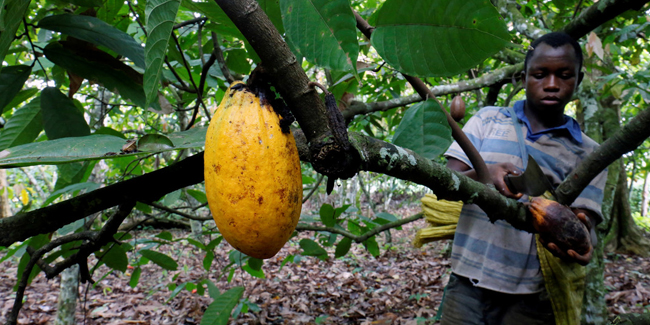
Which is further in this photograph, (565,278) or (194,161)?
(565,278)

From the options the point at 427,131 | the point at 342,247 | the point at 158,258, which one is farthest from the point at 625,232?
the point at 158,258

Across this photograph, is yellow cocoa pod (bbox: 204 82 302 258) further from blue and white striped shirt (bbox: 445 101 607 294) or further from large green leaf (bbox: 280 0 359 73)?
blue and white striped shirt (bbox: 445 101 607 294)

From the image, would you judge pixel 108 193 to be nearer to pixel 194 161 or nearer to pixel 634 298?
pixel 194 161

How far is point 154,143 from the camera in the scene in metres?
0.53

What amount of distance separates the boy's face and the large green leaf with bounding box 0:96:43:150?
189 cm

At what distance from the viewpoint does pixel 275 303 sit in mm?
3742

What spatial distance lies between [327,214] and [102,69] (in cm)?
130

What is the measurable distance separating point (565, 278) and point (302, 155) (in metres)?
1.35

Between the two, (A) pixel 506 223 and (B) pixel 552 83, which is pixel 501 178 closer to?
(A) pixel 506 223

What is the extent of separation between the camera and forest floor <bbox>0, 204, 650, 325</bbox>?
3.41 meters

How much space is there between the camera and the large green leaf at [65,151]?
435 mm

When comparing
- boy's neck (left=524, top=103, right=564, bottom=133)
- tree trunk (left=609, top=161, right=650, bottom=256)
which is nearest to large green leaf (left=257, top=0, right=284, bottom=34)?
boy's neck (left=524, top=103, right=564, bottom=133)

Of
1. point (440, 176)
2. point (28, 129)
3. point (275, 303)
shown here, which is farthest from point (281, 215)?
point (275, 303)

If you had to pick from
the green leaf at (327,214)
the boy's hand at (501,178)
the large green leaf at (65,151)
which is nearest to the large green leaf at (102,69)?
the large green leaf at (65,151)
